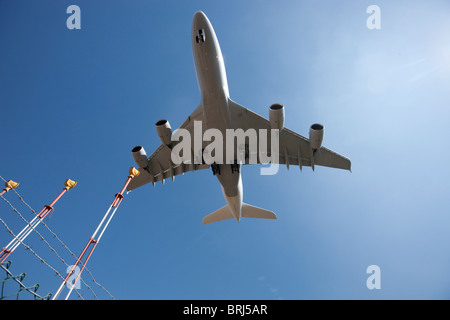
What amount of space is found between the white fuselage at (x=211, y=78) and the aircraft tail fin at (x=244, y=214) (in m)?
5.32

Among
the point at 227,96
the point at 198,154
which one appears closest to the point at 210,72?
the point at 227,96

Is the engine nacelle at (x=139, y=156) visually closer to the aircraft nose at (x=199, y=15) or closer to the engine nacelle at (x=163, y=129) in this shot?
the engine nacelle at (x=163, y=129)

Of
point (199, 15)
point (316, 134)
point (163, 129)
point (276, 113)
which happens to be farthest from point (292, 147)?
point (199, 15)

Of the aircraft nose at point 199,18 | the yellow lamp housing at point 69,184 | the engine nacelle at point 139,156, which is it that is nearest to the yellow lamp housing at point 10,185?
the yellow lamp housing at point 69,184

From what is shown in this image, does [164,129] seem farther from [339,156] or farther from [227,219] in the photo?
[339,156]

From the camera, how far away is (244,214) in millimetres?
24031

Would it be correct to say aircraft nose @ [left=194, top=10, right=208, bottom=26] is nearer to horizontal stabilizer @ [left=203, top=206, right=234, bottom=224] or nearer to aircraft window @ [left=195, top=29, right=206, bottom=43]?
aircraft window @ [left=195, top=29, right=206, bottom=43]

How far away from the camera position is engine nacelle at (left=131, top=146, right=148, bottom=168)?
19.3 metres

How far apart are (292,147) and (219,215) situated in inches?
371

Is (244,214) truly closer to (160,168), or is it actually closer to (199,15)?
(160,168)

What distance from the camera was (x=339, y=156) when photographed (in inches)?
771

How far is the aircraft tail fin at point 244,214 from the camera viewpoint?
2367 centimetres

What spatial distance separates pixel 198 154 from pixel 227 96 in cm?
557

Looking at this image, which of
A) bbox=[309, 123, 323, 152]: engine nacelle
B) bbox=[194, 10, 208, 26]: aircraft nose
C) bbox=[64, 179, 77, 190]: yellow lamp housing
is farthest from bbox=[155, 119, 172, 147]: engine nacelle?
bbox=[309, 123, 323, 152]: engine nacelle
